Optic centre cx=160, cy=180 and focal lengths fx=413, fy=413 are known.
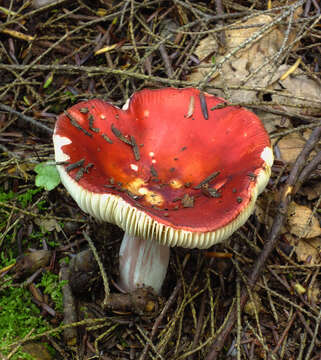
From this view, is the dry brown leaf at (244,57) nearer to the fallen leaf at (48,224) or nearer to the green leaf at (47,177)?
the green leaf at (47,177)

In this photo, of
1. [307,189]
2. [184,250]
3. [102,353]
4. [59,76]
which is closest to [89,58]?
[59,76]

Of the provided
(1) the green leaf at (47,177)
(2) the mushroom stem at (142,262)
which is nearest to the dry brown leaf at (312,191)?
(2) the mushroom stem at (142,262)

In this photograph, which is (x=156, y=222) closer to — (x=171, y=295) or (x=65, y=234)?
(x=171, y=295)

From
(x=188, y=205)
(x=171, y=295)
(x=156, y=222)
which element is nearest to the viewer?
(x=156, y=222)

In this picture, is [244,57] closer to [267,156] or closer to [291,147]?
[291,147]

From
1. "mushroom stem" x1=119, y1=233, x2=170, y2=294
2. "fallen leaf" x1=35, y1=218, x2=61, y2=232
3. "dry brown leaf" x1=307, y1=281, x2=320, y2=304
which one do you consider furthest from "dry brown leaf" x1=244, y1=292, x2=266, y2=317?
"fallen leaf" x1=35, y1=218, x2=61, y2=232
